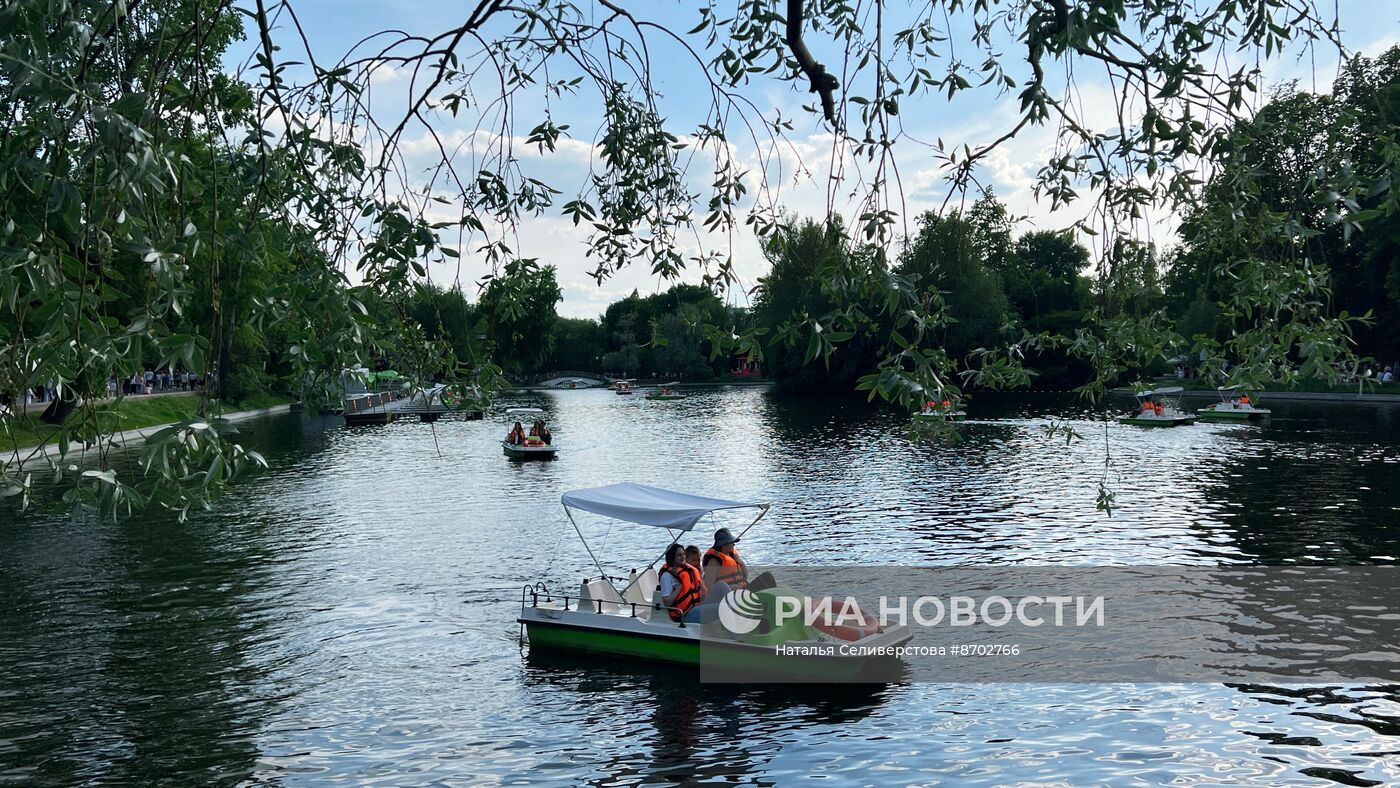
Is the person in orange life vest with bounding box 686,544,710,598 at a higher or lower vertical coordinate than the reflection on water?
higher

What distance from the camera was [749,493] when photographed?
40.8 metres

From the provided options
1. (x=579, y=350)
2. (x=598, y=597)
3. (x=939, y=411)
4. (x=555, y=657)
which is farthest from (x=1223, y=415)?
(x=579, y=350)

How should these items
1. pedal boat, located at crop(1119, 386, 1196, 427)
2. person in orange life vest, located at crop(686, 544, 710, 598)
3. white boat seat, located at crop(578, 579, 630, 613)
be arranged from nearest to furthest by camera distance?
1. person in orange life vest, located at crop(686, 544, 710, 598)
2. white boat seat, located at crop(578, 579, 630, 613)
3. pedal boat, located at crop(1119, 386, 1196, 427)

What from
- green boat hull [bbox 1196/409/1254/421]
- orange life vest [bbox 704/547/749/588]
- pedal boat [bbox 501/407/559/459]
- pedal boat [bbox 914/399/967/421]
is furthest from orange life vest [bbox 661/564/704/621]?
green boat hull [bbox 1196/409/1254/421]

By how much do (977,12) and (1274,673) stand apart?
15.3 m

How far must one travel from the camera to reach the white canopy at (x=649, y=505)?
22203 millimetres

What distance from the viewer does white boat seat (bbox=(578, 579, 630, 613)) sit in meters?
20.8

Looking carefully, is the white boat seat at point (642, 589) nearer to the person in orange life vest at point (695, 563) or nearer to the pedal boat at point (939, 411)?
the person in orange life vest at point (695, 563)

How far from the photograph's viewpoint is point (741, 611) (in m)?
19.2

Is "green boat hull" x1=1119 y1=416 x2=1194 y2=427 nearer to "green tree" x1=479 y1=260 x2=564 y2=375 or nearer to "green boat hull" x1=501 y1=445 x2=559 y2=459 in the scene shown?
"green boat hull" x1=501 y1=445 x2=559 y2=459

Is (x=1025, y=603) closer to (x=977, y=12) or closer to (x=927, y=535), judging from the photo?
(x=927, y=535)

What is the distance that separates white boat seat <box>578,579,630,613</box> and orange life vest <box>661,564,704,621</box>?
1.20m

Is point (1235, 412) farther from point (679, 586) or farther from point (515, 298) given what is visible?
point (515, 298)

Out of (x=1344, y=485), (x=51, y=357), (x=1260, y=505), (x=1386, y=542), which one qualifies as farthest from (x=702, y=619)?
(x=1344, y=485)
